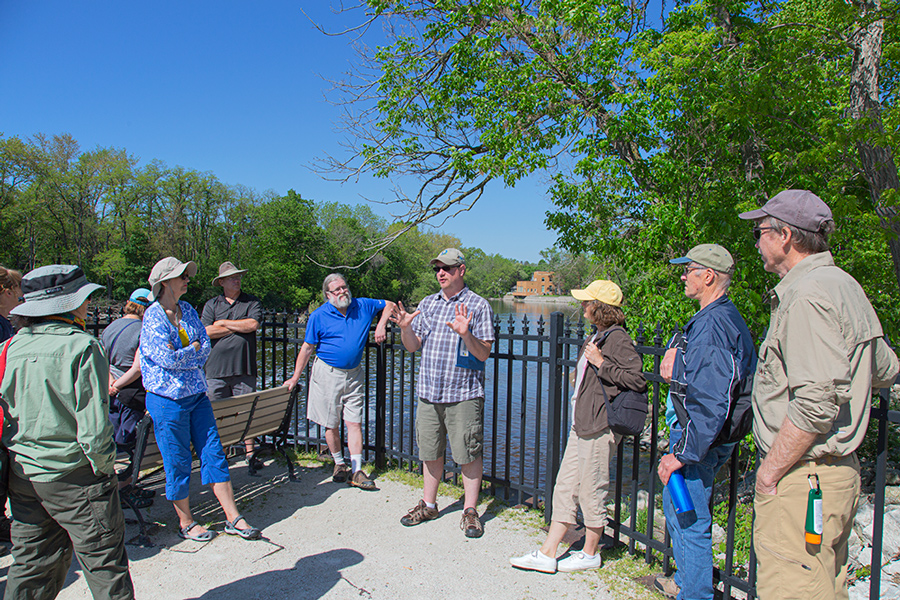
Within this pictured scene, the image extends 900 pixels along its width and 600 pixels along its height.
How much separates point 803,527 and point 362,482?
11.7 ft

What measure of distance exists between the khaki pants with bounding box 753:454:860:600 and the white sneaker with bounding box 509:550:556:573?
1.52m

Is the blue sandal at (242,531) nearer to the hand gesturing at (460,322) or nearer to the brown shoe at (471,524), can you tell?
the brown shoe at (471,524)

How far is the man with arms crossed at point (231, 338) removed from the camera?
204 inches

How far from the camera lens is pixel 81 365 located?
2.49 metres

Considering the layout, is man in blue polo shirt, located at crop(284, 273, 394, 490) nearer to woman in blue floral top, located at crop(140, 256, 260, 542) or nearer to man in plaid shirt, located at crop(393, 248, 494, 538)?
man in plaid shirt, located at crop(393, 248, 494, 538)

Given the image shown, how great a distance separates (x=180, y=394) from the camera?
142 inches

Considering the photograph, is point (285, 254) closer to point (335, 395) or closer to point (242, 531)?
point (335, 395)

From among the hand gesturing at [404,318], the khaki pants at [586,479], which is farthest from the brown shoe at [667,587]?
the hand gesturing at [404,318]

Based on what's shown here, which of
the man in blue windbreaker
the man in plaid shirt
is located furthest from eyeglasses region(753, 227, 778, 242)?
the man in plaid shirt

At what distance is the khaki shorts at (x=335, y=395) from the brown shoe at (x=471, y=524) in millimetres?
1426

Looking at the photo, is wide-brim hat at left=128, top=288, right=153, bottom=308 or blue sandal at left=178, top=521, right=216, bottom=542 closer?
blue sandal at left=178, top=521, right=216, bottom=542

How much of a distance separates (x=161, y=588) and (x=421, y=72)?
30.5 feet

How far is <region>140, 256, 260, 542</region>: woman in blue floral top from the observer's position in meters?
3.54

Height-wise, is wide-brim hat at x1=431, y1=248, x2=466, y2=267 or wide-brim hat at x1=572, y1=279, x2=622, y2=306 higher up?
wide-brim hat at x1=431, y1=248, x2=466, y2=267
